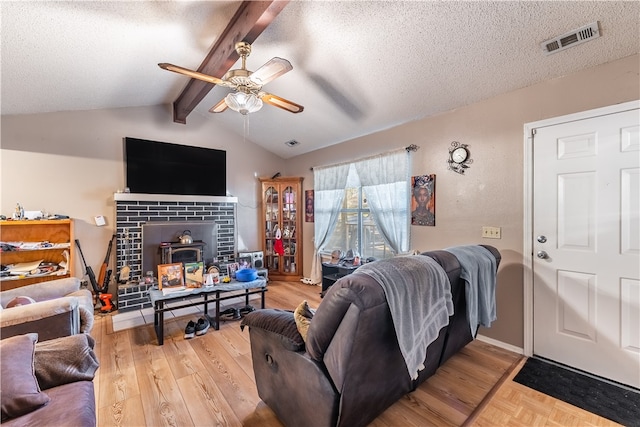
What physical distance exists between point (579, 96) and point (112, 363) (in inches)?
175

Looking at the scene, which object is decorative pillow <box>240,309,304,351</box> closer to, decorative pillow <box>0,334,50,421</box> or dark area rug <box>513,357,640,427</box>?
decorative pillow <box>0,334,50,421</box>

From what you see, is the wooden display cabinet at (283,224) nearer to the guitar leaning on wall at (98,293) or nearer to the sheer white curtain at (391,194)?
the sheer white curtain at (391,194)

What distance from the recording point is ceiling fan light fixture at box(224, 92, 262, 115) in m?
2.20

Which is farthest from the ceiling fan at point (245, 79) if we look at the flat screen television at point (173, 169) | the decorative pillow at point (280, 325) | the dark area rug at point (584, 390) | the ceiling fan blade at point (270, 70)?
the dark area rug at point (584, 390)

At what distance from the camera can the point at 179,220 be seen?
4.25 metres

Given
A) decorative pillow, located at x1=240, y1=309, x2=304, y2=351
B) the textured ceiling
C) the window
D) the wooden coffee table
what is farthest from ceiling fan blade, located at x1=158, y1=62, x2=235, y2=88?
the window

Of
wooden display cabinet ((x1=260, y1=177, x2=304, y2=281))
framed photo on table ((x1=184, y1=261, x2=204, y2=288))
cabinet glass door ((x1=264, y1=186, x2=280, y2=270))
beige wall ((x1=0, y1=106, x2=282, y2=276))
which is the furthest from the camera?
cabinet glass door ((x1=264, y1=186, x2=280, y2=270))

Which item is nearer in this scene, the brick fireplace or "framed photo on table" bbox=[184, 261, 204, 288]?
"framed photo on table" bbox=[184, 261, 204, 288]

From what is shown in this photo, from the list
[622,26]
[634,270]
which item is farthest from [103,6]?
[634,270]

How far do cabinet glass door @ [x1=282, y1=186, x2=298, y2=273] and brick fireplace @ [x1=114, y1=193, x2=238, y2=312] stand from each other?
95 centimetres

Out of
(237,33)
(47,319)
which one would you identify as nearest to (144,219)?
(47,319)

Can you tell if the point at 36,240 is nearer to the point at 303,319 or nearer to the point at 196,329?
the point at 196,329

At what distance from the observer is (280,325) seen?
1542 millimetres

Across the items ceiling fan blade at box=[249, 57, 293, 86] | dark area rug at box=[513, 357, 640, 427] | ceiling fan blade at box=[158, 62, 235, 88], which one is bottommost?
dark area rug at box=[513, 357, 640, 427]
